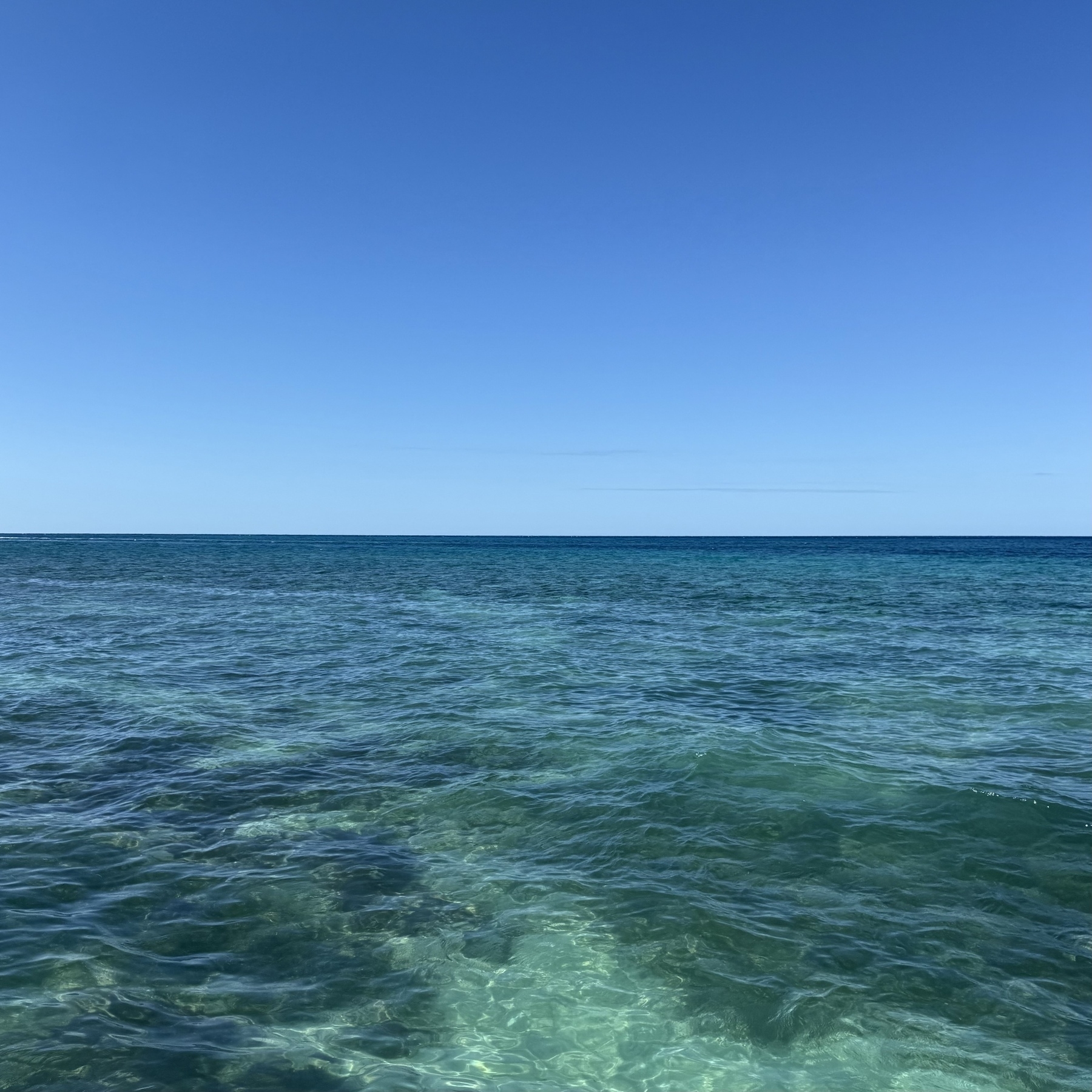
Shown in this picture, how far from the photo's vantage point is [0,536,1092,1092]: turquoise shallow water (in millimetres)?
7277

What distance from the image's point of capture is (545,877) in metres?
10.9

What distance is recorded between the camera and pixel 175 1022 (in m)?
7.39

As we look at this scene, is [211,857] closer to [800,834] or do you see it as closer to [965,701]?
[800,834]

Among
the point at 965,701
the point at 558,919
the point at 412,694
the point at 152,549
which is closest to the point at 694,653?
the point at 965,701

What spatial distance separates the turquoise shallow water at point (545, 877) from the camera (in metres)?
7.28

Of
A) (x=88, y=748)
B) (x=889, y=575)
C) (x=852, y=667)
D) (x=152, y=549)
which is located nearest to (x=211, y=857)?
(x=88, y=748)

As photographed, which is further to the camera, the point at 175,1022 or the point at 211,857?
the point at 211,857

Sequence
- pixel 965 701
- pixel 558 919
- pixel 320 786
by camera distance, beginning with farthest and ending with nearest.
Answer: pixel 965 701, pixel 320 786, pixel 558 919

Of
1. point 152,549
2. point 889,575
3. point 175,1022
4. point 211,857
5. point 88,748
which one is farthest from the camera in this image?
point 152,549

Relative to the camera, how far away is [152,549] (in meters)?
155

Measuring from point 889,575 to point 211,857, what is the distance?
76.3m

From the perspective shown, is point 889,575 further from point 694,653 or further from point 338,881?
point 338,881

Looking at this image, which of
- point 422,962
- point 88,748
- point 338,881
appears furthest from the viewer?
point 88,748

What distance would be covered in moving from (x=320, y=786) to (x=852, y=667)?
19.3 meters
